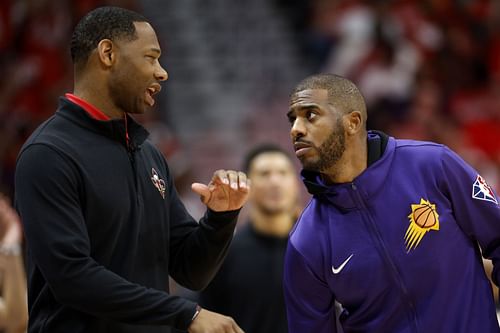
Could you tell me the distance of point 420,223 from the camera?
414 centimetres

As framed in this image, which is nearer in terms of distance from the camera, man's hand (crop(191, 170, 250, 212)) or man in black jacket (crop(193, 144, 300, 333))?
man's hand (crop(191, 170, 250, 212))

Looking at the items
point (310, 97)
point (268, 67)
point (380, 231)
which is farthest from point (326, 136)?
point (268, 67)

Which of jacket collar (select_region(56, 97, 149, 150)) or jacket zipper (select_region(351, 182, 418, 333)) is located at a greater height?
jacket collar (select_region(56, 97, 149, 150))

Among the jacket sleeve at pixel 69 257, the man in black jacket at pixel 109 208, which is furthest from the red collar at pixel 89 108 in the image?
the jacket sleeve at pixel 69 257

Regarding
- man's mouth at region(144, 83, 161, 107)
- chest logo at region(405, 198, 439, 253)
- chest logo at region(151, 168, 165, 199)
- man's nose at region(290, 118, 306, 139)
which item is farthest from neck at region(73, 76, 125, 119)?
chest logo at region(405, 198, 439, 253)

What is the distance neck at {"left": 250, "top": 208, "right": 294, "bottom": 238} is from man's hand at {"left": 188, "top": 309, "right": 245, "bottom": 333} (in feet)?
8.26

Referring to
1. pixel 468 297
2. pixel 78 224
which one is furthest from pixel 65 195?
pixel 468 297

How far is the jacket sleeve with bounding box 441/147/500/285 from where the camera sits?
414 centimetres

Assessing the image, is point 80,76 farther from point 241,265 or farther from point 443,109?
point 443,109

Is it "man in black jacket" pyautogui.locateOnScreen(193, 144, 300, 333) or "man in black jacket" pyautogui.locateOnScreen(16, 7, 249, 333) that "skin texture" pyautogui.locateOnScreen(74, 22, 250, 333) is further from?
"man in black jacket" pyautogui.locateOnScreen(193, 144, 300, 333)

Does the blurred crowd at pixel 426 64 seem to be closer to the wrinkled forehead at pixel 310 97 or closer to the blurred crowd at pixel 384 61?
the blurred crowd at pixel 384 61

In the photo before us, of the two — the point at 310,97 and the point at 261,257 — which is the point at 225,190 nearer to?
the point at 310,97

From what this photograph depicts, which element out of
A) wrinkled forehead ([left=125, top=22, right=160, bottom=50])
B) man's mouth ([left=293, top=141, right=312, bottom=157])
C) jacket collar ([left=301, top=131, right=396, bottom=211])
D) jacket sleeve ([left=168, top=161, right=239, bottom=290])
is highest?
wrinkled forehead ([left=125, top=22, right=160, bottom=50])

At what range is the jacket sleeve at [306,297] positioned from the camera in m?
4.28
